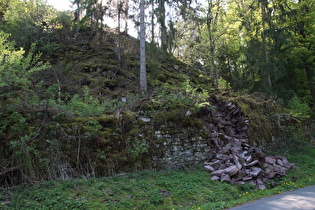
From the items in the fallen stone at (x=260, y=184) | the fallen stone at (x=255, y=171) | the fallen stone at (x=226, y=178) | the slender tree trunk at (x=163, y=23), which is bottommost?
the fallen stone at (x=260, y=184)

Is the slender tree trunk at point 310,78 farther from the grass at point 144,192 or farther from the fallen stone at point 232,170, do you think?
the fallen stone at point 232,170

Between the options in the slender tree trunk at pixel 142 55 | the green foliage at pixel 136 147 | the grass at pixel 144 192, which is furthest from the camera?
the slender tree trunk at pixel 142 55

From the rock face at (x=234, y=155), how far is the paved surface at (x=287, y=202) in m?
1.15

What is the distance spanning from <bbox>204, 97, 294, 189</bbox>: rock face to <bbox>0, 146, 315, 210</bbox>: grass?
1.32 feet

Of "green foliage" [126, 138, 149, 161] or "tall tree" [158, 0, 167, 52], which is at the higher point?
"tall tree" [158, 0, 167, 52]

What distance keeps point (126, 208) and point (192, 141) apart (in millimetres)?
4568

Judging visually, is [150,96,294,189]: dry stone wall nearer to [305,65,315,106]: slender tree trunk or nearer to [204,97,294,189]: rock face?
[204,97,294,189]: rock face

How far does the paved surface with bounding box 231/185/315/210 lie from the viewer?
5.18 meters

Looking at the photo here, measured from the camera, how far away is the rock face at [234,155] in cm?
768

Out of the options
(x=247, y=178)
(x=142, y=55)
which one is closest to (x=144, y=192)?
(x=247, y=178)

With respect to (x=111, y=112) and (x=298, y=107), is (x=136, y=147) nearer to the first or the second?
(x=111, y=112)

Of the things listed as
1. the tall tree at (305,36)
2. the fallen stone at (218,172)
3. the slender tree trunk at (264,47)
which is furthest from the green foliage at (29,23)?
the tall tree at (305,36)

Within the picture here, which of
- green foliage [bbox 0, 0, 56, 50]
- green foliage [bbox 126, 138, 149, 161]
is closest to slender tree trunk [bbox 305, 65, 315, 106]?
green foliage [bbox 126, 138, 149, 161]

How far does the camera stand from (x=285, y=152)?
37.9ft
